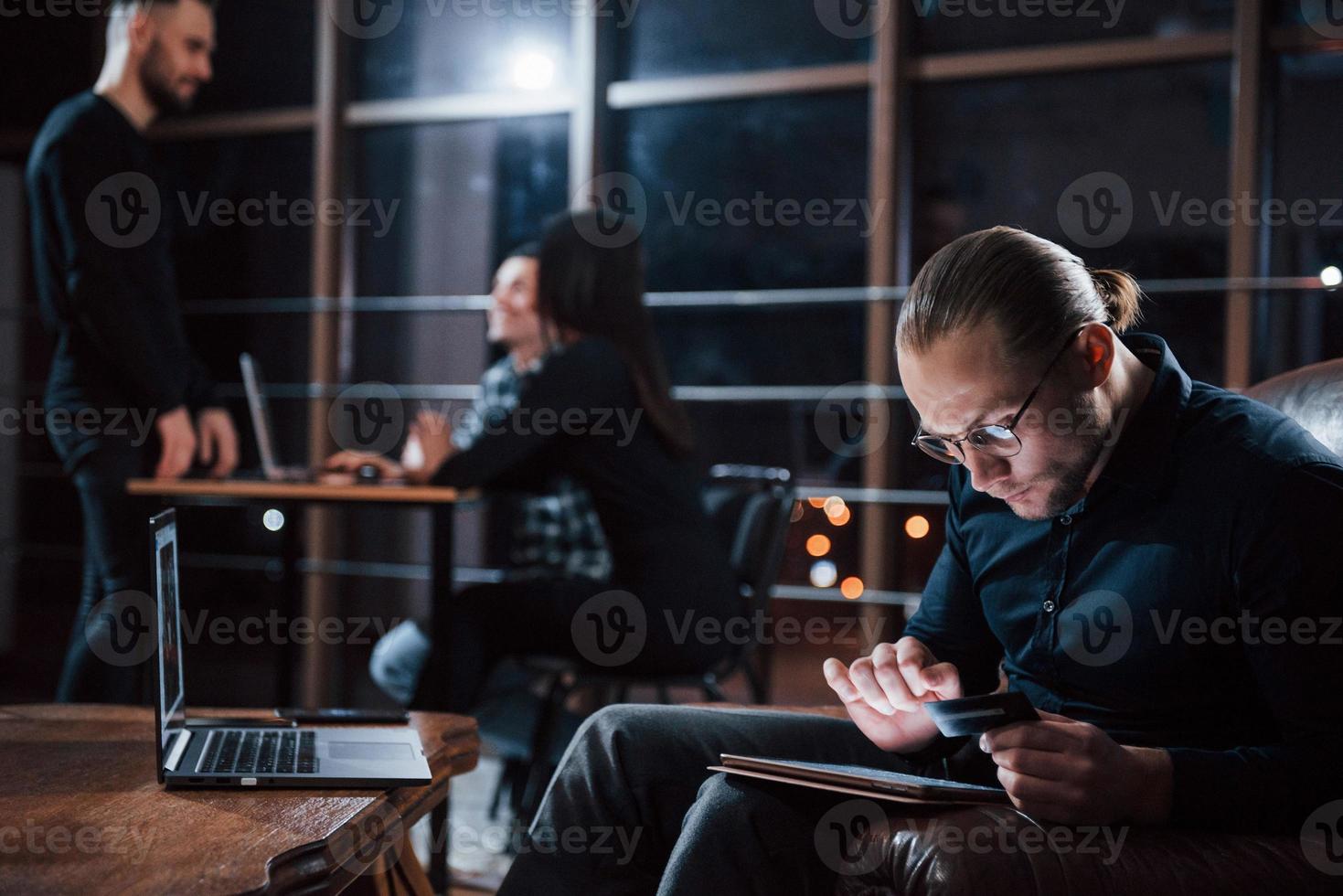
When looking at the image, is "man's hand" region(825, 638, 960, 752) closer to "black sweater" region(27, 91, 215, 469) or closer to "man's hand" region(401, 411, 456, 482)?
"man's hand" region(401, 411, 456, 482)

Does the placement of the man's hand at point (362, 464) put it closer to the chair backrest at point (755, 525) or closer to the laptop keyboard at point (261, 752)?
the chair backrest at point (755, 525)

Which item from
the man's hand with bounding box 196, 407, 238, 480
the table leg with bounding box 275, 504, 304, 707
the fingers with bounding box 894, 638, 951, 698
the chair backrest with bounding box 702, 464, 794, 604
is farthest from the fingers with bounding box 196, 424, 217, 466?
the fingers with bounding box 894, 638, 951, 698

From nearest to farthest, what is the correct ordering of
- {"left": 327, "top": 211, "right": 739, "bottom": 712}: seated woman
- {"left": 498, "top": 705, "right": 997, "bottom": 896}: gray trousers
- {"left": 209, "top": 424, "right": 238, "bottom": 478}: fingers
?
{"left": 498, "top": 705, "right": 997, "bottom": 896}: gray trousers
{"left": 327, "top": 211, "right": 739, "bottom": 712}: seated woman
{"left": 209, "top": 424, "right": 238, "bottom": 478}: fingers

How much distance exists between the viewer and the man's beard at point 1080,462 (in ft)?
4.38

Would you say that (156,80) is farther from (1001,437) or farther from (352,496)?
(1001,437)

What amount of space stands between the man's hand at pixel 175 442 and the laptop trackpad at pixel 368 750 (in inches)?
63.4

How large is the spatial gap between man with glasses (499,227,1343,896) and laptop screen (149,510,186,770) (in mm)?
414

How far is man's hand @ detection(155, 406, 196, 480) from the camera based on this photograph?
289 centimetres

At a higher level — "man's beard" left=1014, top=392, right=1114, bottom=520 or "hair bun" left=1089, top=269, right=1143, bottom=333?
"hair bun" left=1089, top=269, right=1143, bottom=333

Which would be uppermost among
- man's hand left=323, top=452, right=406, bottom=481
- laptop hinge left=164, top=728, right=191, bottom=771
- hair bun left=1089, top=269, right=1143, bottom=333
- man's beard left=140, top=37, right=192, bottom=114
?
man's beard left=140, top=37, right=192, bottom=114

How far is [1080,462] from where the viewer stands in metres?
1.35

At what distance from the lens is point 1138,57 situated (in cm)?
345

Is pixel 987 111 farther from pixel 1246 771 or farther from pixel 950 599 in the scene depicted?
pixel 1246 771

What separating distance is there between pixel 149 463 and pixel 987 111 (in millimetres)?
3254
